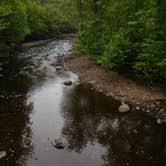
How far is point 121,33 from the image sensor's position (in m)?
28.0

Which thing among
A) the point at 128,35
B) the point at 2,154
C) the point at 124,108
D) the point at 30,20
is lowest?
the point at 30,20

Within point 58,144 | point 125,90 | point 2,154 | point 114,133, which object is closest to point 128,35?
point 125,90

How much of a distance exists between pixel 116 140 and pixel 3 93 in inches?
519

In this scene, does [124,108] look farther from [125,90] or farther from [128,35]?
[128,35]

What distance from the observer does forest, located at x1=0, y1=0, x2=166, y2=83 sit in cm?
2280

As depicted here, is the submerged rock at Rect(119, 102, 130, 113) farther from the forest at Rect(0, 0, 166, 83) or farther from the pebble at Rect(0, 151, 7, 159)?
the pebble at Rect(0, 151, 7, 159)

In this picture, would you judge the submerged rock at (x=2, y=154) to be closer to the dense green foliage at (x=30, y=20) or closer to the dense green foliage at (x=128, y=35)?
the dense green foliage at (x=128, y=35)

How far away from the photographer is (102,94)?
84.7ft

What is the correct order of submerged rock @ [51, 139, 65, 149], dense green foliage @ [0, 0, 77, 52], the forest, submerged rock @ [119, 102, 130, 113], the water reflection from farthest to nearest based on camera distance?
dense green foliage @ [0, 0, 77, 52]
the forest
submerged rock @ [119, 102, 130, 113]
submerged rock @ [51, 139, 65, 149]
the water reflection

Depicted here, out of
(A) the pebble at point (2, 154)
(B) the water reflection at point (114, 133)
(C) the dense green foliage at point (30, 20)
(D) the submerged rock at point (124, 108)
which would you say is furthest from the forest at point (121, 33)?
(A) the pebble at point (2, 154)

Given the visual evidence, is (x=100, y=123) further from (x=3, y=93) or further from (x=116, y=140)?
(x=3, y=93)

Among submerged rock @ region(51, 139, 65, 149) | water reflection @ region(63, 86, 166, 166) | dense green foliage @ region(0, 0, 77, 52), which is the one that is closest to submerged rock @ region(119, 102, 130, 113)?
water reflection @ region(63, 86, 166, 166)

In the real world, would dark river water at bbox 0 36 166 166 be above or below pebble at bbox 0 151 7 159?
below

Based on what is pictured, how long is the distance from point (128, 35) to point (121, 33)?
849 millimetres
